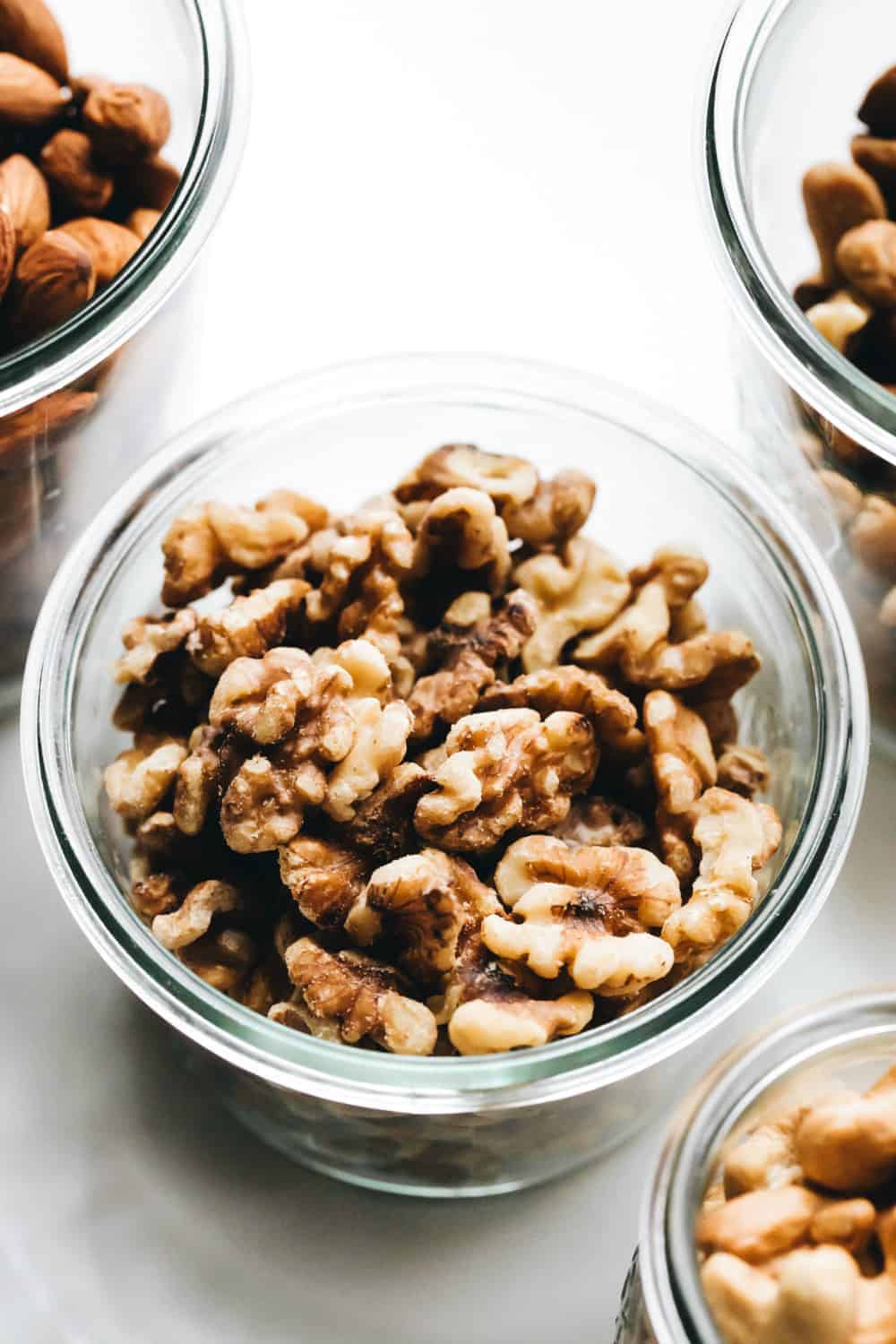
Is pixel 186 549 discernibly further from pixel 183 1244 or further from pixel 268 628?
pixel 183 1244

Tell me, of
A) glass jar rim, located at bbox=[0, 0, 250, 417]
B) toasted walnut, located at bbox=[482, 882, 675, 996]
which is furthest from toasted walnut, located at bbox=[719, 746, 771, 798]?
glass jar rim, located at bbox=[0, 0, 250, 417]

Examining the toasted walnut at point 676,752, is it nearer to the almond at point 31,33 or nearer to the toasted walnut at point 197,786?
the toasted walnut at point 197,786

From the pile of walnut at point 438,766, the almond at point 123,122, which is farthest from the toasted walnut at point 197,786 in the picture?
the almond at point 123,122

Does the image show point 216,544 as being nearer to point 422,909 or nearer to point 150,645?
point 150,645

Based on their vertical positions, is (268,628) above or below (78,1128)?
above

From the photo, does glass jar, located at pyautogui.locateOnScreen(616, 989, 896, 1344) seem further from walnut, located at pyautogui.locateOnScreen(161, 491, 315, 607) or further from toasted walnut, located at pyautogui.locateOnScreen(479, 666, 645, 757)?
walnut, located at pyautogui.locateOnScreen(161, 491, 315, 607)

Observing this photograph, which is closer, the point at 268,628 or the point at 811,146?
the point at 268,628

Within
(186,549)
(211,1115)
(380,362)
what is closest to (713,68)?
(380,362)
